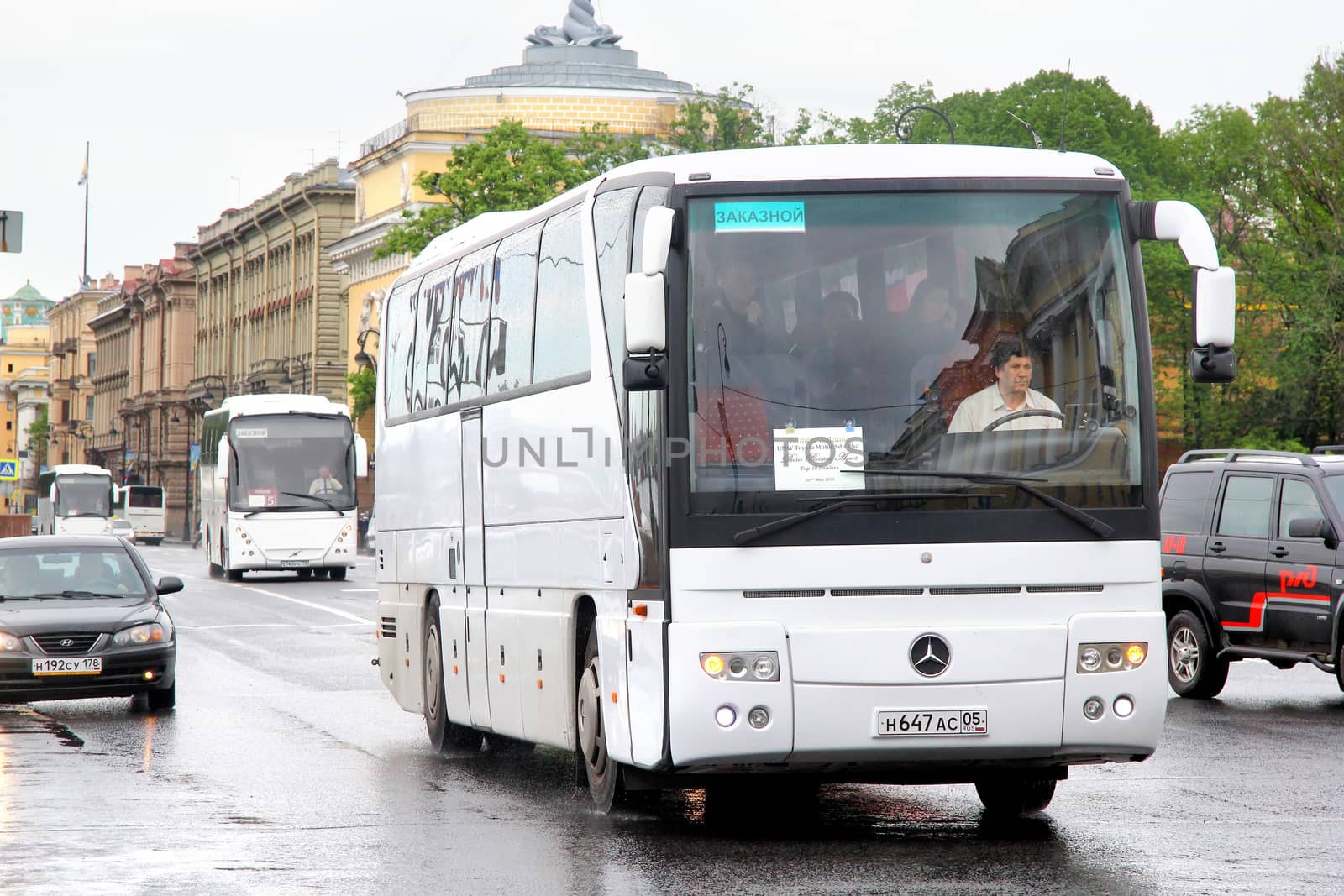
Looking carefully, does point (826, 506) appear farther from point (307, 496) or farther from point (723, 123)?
point (723, 123)

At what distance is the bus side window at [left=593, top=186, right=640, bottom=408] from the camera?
10.9m

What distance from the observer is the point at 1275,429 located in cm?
5912

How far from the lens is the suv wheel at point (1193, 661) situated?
18.8 meters

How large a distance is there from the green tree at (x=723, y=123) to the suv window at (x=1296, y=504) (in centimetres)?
5550

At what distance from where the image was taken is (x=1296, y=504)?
1817 centimetres

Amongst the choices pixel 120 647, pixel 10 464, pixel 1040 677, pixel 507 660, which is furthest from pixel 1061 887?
pixel 10 464

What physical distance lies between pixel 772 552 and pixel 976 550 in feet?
2.98

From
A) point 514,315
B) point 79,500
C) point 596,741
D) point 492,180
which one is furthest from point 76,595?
point 79,500

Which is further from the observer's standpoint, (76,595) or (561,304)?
(76,595)

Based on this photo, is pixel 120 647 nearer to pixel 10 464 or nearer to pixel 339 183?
pixel 10 464

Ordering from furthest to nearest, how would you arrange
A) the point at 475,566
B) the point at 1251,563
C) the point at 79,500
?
1. the point at 79,500
2. the point at 1251,563
3. the point at 475,566

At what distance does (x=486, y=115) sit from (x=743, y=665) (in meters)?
83.9

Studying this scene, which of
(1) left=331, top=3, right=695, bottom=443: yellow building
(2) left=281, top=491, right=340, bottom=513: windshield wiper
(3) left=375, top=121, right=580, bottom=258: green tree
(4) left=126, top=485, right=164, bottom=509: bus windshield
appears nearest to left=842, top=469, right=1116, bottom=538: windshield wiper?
(2) left=281, top=491, right=340, bottom=513: windshield wiper

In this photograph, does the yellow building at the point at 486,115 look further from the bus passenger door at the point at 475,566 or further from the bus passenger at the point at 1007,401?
the bus passenger at the point at 1007,401
